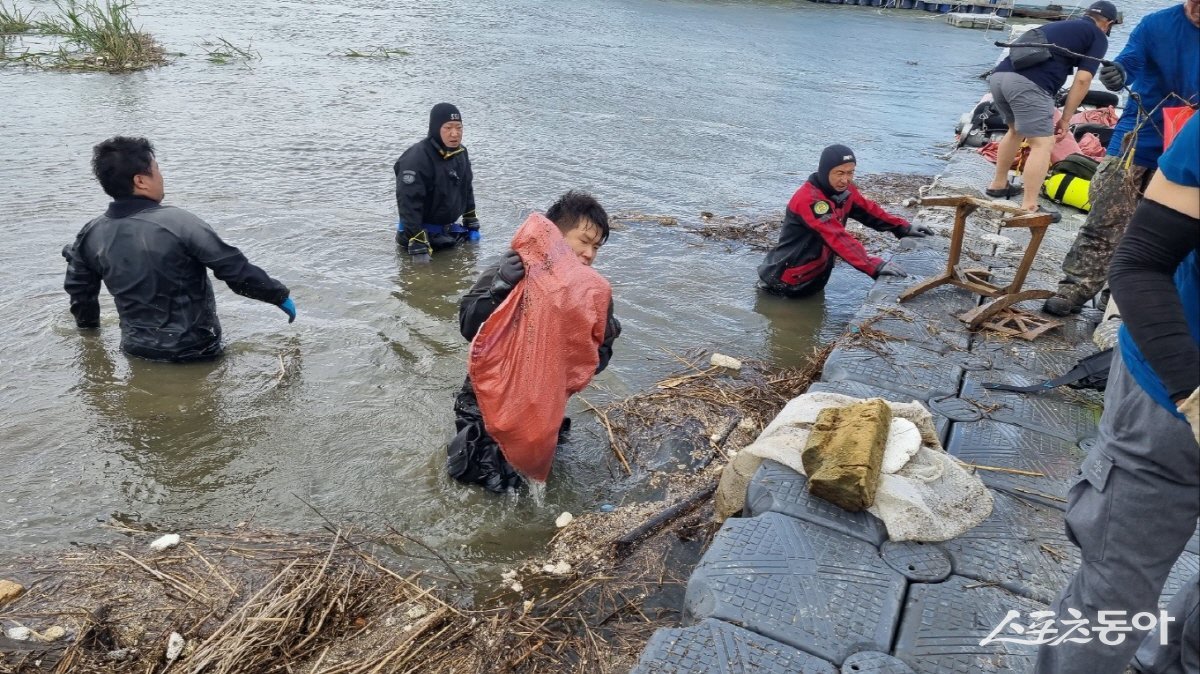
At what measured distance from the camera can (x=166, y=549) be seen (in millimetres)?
3580

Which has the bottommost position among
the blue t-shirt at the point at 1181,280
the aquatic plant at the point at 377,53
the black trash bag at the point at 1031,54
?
the aquatic plant at the point at 377,53

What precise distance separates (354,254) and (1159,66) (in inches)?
248

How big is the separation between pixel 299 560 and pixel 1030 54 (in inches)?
288

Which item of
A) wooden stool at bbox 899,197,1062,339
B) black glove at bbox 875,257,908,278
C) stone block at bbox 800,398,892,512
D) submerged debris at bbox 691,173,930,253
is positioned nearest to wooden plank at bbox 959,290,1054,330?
wooden stool at bbox 899,197,1062,339

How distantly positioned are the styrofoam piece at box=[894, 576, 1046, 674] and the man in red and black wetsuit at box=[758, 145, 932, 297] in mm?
3766

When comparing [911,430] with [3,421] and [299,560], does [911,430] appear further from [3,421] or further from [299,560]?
[3,421]

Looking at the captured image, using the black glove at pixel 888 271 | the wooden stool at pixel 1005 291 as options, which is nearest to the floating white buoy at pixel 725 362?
the wooden stool at pixel 1005 291

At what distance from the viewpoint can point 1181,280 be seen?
6.46 ft

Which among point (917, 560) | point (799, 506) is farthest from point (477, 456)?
point (917, 560)

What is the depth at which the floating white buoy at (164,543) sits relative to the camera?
3.58 meters

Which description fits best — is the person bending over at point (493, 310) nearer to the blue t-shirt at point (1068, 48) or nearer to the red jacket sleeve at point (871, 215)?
the red jacket sleeve at point (871, 215)

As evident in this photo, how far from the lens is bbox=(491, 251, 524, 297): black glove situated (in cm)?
354

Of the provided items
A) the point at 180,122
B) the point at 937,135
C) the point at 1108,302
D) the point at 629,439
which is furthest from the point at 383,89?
the point at 1108,302

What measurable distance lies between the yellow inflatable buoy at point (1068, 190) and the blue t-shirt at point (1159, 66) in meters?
3.60
